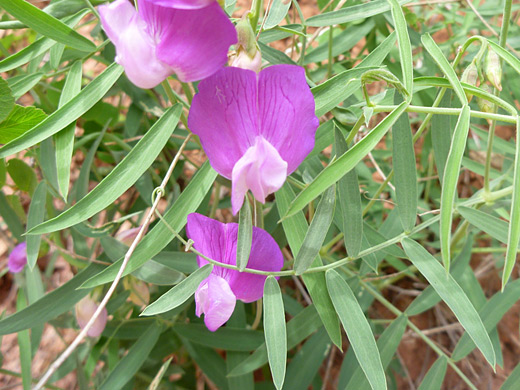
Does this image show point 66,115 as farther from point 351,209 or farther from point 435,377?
point 435,377

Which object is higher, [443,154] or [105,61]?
[105,61]

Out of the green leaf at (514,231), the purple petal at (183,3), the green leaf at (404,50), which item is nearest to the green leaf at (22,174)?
the purple petal at (183,3)

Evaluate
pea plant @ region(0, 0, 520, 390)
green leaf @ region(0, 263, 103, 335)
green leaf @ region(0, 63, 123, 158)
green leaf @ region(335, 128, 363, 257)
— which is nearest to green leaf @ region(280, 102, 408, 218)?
pea plant @ region(0, 0, 520, 390)

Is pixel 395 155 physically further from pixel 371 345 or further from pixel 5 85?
pixel 5 85

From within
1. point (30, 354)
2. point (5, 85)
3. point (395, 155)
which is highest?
point (5, 85)

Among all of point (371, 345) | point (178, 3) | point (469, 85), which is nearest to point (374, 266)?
point (371, 345)

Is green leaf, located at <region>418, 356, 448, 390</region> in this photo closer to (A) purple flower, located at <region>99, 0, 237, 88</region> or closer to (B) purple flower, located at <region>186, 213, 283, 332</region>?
(B) purple flower, located at <region>186, 213, 283, 332</region>

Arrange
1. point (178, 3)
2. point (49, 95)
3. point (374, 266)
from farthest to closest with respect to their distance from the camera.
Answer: point (49, 95) < point (374, 266) < point (178, 3)
